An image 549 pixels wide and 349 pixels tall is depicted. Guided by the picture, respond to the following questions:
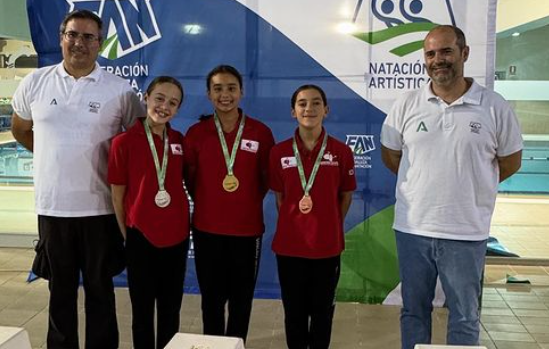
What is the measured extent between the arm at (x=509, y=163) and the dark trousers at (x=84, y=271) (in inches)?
66.1

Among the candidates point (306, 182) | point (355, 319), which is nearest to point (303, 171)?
point (306, 182)

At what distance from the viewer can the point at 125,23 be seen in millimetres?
3551

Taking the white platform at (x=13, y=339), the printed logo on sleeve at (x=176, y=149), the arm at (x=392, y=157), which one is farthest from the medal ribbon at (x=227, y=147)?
the white platform at (x=13, y=339)

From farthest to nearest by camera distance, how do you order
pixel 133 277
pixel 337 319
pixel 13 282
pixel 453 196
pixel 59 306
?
1. pixel 13 282
2. pixel 337 319
3. pixel 59 306
4. pixel 133 277
5. pixel 453 196

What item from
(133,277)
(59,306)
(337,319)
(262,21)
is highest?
(262,21)

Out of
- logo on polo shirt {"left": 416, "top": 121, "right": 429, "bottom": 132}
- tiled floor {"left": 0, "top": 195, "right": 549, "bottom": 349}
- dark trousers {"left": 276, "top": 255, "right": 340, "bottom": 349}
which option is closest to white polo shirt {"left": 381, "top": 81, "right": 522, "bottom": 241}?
logo on polo shirt {"left": 416, "top": 121, "right": 429, "bottom": 132}

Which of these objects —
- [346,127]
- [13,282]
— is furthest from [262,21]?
[13,282]

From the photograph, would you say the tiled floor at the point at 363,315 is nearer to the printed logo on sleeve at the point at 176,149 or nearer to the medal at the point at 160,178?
the medal at the point at 160,178

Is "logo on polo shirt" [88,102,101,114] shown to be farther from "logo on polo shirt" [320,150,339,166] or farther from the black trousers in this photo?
"logo on polo shirt" [320,150,339,166]

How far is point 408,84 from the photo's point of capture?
11.0ft

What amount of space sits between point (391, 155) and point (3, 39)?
13.3 ft

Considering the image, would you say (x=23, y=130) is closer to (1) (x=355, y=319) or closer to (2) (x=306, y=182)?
(2) (x=306, y=182)

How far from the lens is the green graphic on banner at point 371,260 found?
3.51m

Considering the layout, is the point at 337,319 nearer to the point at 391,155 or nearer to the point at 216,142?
the point at 391,155
